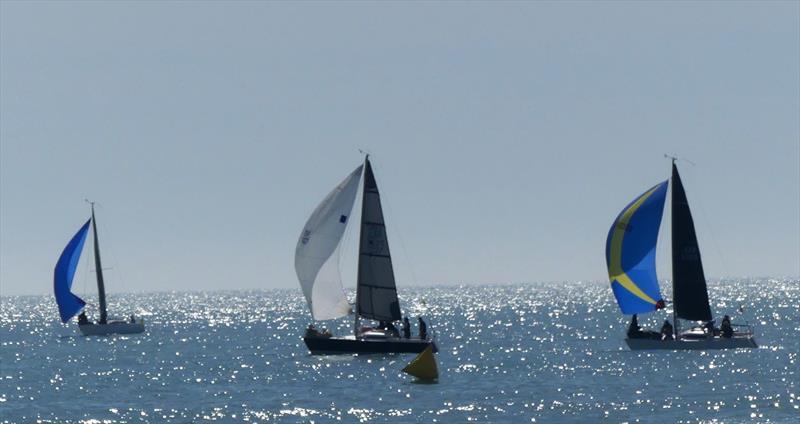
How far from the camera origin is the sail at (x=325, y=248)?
230 ft

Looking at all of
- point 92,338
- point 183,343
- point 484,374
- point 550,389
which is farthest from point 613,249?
point 92,338

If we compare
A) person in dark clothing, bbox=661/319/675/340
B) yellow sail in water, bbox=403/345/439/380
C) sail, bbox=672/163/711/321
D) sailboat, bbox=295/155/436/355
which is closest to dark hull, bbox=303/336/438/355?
sailboat, bbox=295/155/436/355

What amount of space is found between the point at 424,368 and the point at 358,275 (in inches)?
477

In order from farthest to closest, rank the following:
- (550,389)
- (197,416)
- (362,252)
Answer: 1. (362,252)
2. (550,389)
3. (197,416)

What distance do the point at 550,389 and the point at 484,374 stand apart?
7785 mm

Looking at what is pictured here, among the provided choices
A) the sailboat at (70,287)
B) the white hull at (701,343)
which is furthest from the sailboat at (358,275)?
the sailboat at (70,287)

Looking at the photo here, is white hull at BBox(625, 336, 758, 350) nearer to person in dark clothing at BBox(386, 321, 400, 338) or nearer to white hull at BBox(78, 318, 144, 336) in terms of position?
person in dark clothing at BBox(386, 321, 400, 338)

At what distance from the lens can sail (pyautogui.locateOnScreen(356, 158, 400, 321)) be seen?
72438mm

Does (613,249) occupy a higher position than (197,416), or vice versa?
(613,249)

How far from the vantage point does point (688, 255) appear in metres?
75.7

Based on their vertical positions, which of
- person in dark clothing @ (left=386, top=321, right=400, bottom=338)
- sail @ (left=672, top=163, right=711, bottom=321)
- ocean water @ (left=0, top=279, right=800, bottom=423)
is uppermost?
sail @ (left=672, top=163, right=711, bottom=321)

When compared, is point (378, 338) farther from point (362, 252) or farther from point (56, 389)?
point (56, 389)

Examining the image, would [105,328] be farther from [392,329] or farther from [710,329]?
[710,329]

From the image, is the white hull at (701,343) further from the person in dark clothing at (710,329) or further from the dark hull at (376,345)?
the dark hull at (376,345)
